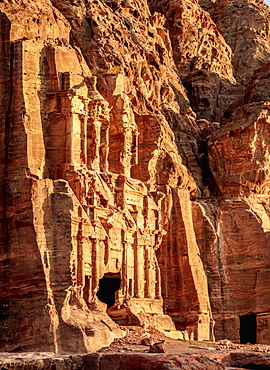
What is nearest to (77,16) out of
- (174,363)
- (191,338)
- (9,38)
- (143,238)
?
(9,38)

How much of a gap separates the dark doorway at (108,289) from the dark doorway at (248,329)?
10821 mm

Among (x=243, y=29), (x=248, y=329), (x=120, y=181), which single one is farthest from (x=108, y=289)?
(x=243, y=29)

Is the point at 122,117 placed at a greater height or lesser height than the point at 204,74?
lesser

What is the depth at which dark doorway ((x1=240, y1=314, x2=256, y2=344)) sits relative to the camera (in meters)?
68.4

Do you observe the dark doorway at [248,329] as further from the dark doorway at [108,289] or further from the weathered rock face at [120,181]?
the dark doorway at [108,289]

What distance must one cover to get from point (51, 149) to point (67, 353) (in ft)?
36.7

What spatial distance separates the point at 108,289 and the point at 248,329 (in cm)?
1183

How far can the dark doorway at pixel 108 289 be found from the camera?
60562 millimetres

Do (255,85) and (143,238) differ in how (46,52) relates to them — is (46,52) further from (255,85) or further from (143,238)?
(255,85)

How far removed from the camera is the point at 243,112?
6925 cm

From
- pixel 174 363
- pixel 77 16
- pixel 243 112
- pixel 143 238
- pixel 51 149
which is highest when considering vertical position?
pixel 77 16

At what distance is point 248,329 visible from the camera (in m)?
68.9

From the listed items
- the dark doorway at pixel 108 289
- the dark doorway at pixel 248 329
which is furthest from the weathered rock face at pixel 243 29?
the dark doorway at pixel 108 289

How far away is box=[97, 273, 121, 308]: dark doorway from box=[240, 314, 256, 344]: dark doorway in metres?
10.8
